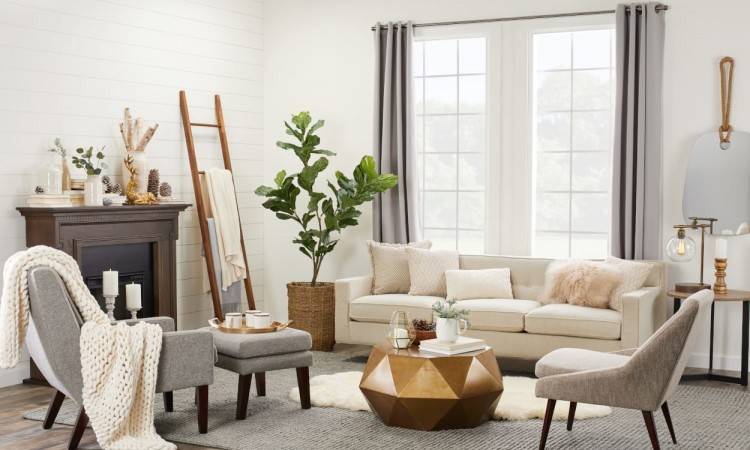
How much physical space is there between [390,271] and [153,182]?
185cm

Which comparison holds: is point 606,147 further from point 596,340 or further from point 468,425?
point 468,425

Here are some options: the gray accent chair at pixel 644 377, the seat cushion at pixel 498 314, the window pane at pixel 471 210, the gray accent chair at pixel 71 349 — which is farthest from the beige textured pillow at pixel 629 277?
the gray accent chair at pixel 71 349

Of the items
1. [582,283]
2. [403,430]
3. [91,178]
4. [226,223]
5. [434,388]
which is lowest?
[403,430]

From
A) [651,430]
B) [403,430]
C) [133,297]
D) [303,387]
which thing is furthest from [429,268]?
[651,430]

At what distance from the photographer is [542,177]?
7.12 meters

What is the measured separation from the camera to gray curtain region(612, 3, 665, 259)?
257 inches

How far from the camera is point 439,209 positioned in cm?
754

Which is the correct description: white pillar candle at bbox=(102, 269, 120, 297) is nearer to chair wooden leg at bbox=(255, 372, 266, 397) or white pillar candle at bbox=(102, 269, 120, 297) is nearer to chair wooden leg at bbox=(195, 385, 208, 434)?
chair wooden leg at bbox=(195, 385, 208, 434)

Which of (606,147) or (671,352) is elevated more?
(606,147)

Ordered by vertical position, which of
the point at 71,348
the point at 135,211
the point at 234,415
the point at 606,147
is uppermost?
the point at 606,147

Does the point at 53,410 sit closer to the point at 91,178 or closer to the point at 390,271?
the point at 91,178

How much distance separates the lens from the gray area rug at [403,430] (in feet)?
15.0

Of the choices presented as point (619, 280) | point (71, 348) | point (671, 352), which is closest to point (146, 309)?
point (71, 348)

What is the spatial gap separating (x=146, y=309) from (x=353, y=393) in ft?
6.54
